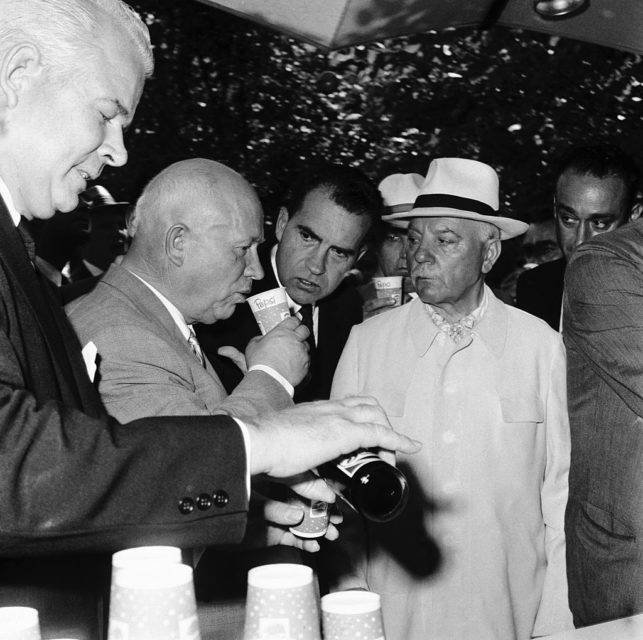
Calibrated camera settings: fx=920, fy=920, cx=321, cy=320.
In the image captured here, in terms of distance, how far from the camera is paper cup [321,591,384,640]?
1.37 m

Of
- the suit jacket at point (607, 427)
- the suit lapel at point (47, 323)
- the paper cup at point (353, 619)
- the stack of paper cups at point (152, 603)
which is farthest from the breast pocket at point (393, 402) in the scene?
the stack of paper cups at point (152, 603)

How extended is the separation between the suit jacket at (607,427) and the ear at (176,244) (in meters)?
1.20

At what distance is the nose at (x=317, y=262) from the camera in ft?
13.0

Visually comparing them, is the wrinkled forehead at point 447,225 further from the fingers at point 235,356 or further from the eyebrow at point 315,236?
the fingers at point 235,356

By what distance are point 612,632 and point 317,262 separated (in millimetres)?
2375

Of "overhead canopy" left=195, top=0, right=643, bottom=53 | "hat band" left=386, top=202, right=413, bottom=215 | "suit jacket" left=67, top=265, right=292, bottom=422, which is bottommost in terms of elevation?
"suit jacket" left=67, top=265, right=292, bottom=422

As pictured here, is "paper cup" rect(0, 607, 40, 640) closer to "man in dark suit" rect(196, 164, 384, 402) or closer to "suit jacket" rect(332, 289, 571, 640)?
"suit jacket" rect(332, 289, 571, 640)

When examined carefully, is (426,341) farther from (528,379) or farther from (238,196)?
(238,196)

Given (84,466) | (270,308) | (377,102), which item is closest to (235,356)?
(270,308)

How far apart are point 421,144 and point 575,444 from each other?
616cm

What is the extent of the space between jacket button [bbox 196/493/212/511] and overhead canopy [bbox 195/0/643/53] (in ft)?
11.2

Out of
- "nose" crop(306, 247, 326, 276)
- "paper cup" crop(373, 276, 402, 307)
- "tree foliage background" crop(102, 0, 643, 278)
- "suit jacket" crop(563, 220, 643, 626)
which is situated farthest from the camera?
"tree foliage background" crop(102, 0, 643, 278)

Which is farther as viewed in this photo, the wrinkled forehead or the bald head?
the wrinkled forehead

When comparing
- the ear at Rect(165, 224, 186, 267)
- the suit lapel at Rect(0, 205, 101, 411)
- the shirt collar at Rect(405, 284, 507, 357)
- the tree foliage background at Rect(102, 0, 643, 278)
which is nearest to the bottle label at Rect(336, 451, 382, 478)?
the suit lapel at Rect(0, 205, 101, 411)
